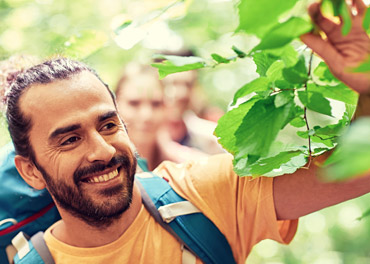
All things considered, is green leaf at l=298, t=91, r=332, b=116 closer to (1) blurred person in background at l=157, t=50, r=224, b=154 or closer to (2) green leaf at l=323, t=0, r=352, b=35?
(2) green leaf at l=323, t=0, r=352, b=35

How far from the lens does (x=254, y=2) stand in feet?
1.85

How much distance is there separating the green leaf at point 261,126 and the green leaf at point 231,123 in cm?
5

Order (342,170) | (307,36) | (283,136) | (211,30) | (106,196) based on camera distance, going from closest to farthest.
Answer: (342,170) → (307,36) → (283,136) → (106,196) → (211,30)

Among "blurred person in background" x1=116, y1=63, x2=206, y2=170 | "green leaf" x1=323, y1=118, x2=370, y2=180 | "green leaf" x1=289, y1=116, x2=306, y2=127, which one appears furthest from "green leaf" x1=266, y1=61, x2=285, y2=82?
"blurred person in background" x1=116, y1=63, x2=206, y2=170

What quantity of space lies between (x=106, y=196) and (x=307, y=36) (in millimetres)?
848

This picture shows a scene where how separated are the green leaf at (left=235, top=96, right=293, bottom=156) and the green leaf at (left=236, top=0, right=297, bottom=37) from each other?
205 mm

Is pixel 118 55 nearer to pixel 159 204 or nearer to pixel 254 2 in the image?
pixel 159 204

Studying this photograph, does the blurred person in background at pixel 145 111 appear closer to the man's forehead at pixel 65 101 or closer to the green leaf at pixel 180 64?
the man's forehead at pixel 65 101

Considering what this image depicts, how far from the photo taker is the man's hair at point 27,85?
4.71 feet

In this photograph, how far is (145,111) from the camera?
294 cm

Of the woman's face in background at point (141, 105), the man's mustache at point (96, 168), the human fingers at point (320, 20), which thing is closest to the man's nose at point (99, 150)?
the man's mustache at point (96, 168)

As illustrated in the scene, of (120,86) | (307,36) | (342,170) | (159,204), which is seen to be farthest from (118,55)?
(342,170)

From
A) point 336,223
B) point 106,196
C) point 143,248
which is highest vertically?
point 106,196

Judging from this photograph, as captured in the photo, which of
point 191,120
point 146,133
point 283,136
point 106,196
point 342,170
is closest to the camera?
point 342,170
